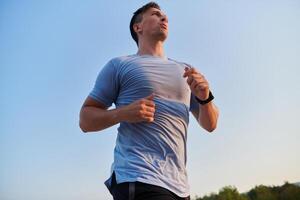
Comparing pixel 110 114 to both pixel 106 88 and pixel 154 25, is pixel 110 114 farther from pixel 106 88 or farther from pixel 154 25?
pixel 154 25

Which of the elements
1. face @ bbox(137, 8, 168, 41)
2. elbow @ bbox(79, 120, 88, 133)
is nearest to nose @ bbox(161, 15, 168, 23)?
face @ bbox(137, 8, 168, 41)

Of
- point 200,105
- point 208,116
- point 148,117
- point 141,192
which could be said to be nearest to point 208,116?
point 208,116

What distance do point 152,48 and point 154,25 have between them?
24cm

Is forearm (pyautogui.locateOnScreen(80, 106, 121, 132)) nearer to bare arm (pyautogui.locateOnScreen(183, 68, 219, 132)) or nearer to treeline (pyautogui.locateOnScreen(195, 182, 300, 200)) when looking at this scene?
bare arm (pyautogui.locateOnScreen(183, 68, 219, 132))

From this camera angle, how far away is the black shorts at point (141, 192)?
2.07 metres

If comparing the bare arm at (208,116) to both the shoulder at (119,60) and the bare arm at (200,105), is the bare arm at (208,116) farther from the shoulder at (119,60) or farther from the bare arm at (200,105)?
the shoulder at (119,60)

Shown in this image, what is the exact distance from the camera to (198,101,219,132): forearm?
9.04ft

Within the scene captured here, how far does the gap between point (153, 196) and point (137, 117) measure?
19.9 inches

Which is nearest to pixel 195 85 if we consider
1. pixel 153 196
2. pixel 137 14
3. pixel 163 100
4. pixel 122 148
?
pixel 163 100

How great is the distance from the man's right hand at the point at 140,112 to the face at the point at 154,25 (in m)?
1.03

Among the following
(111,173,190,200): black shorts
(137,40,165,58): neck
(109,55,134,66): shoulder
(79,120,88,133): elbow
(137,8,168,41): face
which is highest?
(137,8,168,41): face

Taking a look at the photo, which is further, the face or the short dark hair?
the short dark hair

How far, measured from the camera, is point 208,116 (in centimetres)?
277

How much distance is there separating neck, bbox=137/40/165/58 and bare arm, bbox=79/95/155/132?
2.47 feet
